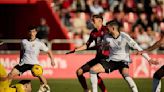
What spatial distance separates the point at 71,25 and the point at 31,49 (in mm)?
10305

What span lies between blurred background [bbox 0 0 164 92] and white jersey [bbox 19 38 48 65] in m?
7.11

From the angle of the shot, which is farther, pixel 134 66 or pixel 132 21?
pixel 132 21

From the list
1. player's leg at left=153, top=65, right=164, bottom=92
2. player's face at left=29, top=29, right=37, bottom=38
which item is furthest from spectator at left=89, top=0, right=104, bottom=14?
player's leg at left=153, top=65, right=164, bottom=92

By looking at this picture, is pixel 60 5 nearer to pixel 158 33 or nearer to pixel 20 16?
pixel 20 16

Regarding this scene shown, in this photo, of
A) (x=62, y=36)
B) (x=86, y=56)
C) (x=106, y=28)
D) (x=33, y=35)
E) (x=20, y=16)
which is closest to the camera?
(x=106, y=28)

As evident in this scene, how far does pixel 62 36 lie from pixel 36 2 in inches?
79.3

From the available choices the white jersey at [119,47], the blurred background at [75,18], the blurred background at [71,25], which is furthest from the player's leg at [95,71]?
the blurred background at [75,18]

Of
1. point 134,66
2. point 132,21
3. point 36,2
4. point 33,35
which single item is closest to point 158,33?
point 132,21

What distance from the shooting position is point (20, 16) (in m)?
29.7

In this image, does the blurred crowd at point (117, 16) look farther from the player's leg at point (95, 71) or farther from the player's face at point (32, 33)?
the player's leg at point (95, 71)

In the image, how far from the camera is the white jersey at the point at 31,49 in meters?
17.8

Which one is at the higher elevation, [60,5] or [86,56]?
[60,5]

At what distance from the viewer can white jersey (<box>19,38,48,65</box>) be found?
17.8m

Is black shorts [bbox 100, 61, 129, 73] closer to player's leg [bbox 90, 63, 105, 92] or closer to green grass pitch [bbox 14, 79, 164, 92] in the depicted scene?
player's leg [bbox 90, 63, 105, 92]
